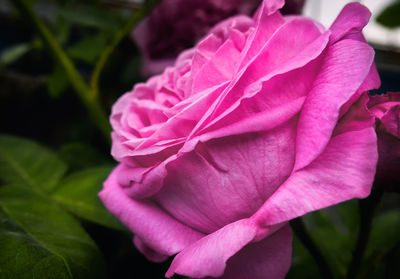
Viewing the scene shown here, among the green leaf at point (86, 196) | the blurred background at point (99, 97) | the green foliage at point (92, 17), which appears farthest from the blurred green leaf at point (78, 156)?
the green foliage at point (92, 17)

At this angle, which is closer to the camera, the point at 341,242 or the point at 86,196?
the point at 86,196

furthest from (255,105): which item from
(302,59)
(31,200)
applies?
(31,200)

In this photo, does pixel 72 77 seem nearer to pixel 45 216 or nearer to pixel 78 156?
pixel 78 156

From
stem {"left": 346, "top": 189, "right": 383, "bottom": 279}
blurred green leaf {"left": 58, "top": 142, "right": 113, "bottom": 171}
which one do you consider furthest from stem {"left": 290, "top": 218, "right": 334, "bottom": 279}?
blurred green leaf {"left": 58, "top": 142, "right": 113, "bottom": 171}

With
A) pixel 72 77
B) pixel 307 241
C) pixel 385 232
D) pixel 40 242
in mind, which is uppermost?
pixel 72 77

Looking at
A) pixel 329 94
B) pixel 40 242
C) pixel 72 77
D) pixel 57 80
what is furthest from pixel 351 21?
pixel 57 80

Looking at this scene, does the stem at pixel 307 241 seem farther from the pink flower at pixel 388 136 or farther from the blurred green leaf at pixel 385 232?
the blurred green leaf at pixel 385 232

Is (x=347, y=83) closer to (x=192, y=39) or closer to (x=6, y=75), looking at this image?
(x=192, y=39)
